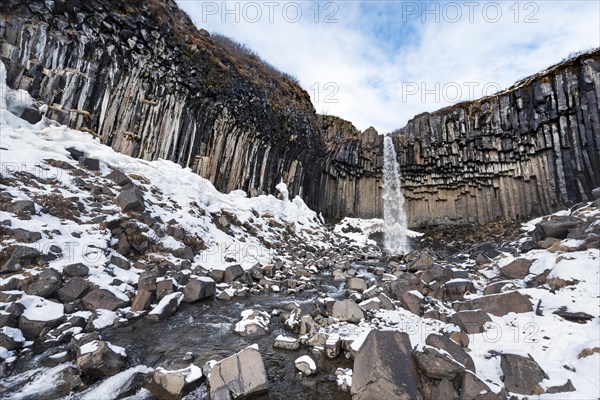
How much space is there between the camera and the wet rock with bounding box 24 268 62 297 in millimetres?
6141

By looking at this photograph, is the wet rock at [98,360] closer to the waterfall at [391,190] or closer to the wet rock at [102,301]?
the wet rock at [102,301]

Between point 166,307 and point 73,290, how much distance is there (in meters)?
1.94

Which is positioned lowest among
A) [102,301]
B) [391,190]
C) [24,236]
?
[102,301]

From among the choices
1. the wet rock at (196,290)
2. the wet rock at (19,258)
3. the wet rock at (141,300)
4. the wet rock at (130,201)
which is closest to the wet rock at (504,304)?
the wet rock at (196,290)

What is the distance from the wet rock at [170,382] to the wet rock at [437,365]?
11.0 feet

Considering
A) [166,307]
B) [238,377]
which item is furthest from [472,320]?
[166,307]

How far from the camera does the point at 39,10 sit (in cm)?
1332

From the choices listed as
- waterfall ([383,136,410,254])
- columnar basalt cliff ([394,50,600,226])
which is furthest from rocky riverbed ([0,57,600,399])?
waterfall ([383,136,410,254])

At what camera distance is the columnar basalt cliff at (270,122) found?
1395cm

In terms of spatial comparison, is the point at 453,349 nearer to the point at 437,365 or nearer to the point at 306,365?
the point at 437,365

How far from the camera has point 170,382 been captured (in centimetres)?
438

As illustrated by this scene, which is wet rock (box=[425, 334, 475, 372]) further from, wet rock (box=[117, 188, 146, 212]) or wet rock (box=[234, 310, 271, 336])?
wet rock (box=[117, 188, 146, 212])

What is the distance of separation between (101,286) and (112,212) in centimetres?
341

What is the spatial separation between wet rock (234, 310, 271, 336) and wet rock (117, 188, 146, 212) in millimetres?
5846
